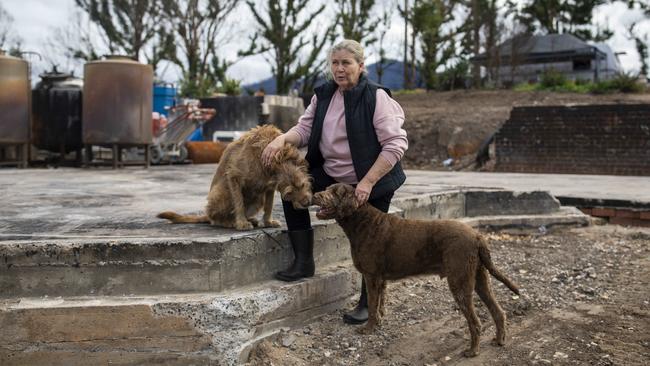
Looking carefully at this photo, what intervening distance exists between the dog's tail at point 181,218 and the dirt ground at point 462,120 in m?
13.6

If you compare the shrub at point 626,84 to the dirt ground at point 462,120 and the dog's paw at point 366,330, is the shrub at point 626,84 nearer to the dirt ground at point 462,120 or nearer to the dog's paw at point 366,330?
the dirt ground at point 462,120

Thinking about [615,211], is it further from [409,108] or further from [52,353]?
[409,108]


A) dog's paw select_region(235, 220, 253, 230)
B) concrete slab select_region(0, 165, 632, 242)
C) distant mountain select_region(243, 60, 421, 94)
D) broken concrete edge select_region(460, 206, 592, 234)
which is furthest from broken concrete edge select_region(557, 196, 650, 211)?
distant mountain select_region(243, 60, 421, 94)

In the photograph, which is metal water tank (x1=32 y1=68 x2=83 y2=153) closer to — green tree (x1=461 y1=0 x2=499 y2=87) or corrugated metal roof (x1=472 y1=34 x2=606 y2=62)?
green tree (x1=461 y1=0 x2=499 y2=87)

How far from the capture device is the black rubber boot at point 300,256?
4.31 metres

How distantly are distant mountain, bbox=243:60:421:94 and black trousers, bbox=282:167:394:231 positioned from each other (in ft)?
87.3

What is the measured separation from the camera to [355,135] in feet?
A: 13.0

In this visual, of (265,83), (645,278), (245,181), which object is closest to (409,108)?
(265,83)

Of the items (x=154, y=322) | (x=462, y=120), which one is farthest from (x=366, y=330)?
(x=462, y=120)

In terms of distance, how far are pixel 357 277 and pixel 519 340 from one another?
1.45 metres

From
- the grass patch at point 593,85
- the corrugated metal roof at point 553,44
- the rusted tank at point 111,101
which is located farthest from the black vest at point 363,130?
the corrugated metal roof at point 553,44

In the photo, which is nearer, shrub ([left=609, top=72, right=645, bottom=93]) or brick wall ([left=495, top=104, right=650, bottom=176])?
brick wall ([left=495, top=104, right=650, bottom=176])

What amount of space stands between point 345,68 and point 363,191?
785 mm

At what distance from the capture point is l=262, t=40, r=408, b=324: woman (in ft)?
12.8
